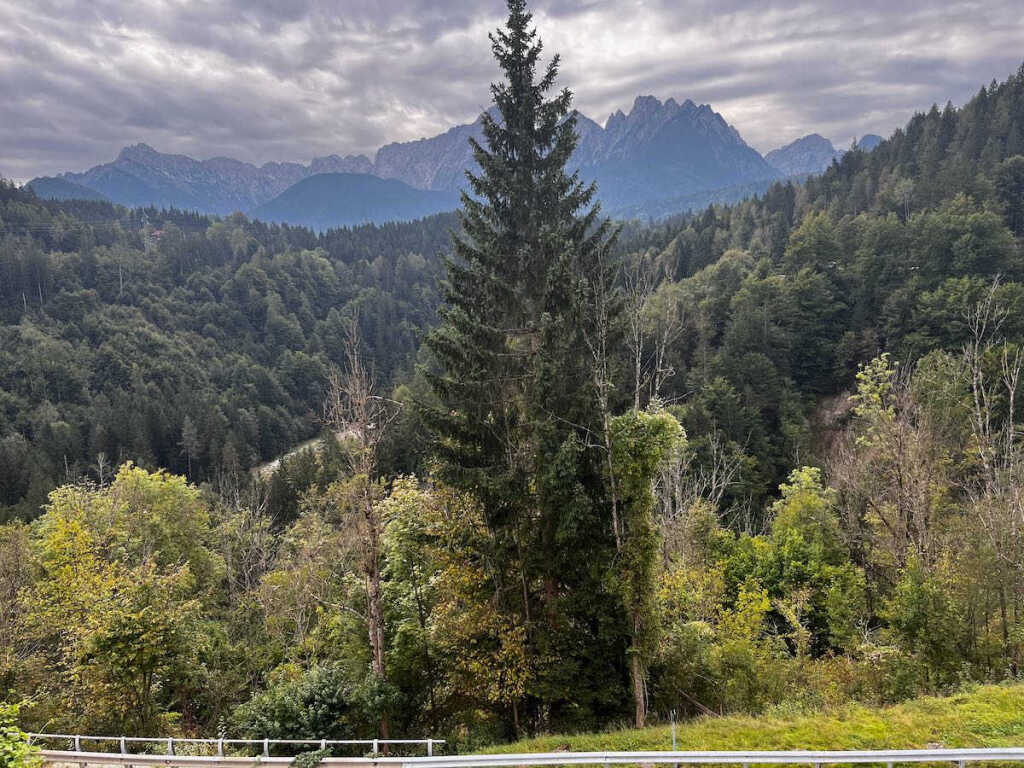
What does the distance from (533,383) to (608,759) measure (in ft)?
27.0

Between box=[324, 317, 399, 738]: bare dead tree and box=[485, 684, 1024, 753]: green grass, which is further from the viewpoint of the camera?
box=[324, 317, 399, 738]: bare dead tree

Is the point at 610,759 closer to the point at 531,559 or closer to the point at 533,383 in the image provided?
the point at 531,559

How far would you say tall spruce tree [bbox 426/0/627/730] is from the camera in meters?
14.0

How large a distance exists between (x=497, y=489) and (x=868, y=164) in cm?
11905

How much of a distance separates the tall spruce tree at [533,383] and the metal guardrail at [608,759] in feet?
12.4

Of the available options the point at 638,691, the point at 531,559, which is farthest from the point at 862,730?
the point at 531,559

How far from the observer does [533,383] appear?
1434 cm

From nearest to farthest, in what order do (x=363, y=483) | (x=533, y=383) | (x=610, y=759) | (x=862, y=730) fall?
(x=610, y=759) → (x=862, y=730) → (x=533, y=383) → (x=363, y=483)

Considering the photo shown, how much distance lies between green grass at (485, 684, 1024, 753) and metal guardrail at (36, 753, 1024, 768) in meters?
1.35

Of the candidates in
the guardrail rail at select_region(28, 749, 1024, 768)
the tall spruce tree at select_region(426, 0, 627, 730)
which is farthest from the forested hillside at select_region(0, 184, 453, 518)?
the tall spruce tree at select_region(426, 0, 627, 730)

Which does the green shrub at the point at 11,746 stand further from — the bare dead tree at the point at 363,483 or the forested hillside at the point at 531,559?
the bare dead tree at the point at 363,483

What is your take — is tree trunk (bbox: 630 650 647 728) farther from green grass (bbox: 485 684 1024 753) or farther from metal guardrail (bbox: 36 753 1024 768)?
metal guardrail (bbox: 36 753 1024 768)

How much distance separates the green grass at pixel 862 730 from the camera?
9.98m

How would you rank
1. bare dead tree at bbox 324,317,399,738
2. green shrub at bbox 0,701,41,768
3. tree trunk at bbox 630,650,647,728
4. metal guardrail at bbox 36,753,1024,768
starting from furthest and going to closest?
bare dead tree at bbox 324,317,399,738
tree trunk at bbox 630,650,647,728
green shrub at bbox 0,701,41,768
metal guardrail at bbox 36,753,1024,768
